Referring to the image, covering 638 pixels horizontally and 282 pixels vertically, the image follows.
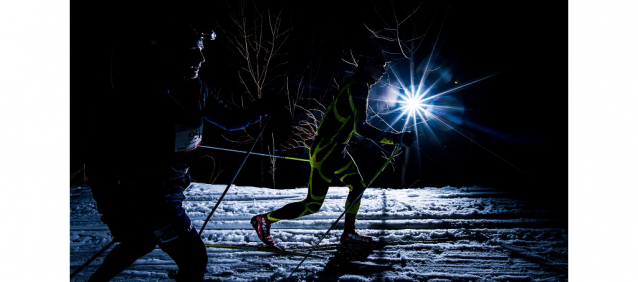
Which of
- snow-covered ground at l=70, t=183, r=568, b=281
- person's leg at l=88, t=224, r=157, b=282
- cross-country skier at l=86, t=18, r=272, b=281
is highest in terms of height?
cross-country skier at l=86, t=18, r=272, b=281

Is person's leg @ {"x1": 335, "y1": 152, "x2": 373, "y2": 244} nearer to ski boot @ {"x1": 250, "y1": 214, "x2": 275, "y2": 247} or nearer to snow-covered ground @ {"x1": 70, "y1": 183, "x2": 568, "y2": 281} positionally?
snow-covered ground @ {"x1": 70, "y1": 183, "x2": 568, "y2": 281}

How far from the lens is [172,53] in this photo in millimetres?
1867

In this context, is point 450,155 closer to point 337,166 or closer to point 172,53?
point 337,166

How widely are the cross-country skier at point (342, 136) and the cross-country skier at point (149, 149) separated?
1292 mm

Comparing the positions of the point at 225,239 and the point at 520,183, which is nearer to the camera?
the point at 225,239

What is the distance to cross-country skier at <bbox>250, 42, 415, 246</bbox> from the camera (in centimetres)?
293

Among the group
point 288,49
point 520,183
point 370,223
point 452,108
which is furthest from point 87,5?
point 452,108

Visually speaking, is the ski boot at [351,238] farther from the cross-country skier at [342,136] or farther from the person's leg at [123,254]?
the person's leg at [123,254]

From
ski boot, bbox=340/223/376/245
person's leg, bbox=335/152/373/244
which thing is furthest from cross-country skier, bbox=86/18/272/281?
ski boot, bbox=340/223/376/245

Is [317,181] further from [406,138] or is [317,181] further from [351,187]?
[406,138]

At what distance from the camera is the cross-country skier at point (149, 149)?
1624 mm

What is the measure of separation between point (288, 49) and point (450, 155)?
8.41 m

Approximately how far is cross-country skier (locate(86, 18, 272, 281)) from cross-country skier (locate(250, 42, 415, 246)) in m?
1.29

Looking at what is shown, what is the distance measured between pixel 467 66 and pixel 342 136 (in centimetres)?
976
